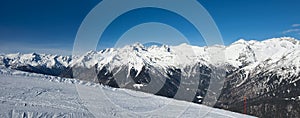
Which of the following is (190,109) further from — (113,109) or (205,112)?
(113,109)

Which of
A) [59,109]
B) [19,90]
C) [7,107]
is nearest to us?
[7,107]

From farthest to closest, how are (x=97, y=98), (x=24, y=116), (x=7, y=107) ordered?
(x=97, y=98) < (x=7, y=107) < (x=24, y=116)

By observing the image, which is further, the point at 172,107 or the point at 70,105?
the point at 172,107

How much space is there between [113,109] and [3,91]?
621cm

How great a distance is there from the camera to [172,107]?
883 inches

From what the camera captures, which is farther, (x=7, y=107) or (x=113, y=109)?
(x=113, y=109)

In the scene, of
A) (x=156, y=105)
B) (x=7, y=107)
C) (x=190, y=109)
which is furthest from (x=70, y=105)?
(x=190, y=109)

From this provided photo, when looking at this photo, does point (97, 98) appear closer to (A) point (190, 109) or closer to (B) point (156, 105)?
(B) point (156, 105)

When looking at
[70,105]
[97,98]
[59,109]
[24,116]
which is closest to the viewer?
[24,116]

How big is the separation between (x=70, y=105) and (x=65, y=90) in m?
4.95

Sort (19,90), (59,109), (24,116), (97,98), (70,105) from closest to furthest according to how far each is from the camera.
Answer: (24,116) < (59,109) < (70,105) < (19,90) < (97,98)

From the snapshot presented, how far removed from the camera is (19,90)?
19.8 meters

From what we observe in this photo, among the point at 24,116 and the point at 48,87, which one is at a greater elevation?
the point at 48,87

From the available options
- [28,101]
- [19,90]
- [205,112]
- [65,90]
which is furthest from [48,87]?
[205,112]
